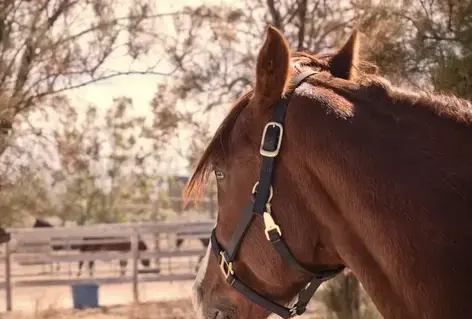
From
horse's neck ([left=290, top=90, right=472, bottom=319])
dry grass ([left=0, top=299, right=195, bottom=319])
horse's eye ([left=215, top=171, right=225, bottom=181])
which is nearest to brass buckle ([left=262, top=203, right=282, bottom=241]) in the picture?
horse's neck ([left=290, top=90, right=472, bottom=319])

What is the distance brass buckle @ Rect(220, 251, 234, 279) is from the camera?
1924mm

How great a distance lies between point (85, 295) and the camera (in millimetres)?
10586

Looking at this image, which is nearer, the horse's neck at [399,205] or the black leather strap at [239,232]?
the horse's neck at [399,205]

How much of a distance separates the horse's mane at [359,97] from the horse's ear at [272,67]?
0.42 ft

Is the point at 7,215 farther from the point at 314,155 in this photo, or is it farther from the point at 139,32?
the point at 314,155

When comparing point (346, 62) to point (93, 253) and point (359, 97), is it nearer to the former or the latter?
point (359, 97)

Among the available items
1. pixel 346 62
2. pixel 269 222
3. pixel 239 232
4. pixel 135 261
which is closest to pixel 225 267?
pixel 239 232

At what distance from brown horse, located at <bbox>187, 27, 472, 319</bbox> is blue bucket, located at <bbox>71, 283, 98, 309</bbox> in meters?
9.00

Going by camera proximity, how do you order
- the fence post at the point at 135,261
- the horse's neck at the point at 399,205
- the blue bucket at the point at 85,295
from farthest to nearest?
the fence post at the point at 135,261
the blue bucket at the point at 85,295
the horse's neck at the point at 399,205

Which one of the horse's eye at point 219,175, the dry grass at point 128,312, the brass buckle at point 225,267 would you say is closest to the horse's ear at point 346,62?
the horse's eye at point 219,175

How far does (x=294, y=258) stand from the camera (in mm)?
1777

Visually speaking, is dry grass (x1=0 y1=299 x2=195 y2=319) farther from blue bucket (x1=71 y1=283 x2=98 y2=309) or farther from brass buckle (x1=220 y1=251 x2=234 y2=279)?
Result: brass buckle (x1=220 y1=251 x2=234 y2=279)

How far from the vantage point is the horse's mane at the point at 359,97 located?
1675 mm

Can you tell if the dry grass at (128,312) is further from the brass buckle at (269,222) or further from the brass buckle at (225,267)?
the brass buckle at (269,222)
